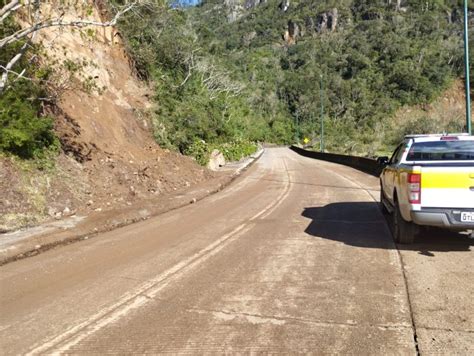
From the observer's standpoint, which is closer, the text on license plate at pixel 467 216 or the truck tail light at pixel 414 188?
the text on license plate at pixel 467 216

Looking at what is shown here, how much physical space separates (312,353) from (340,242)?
4.79 meters

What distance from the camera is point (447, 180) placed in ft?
24.0

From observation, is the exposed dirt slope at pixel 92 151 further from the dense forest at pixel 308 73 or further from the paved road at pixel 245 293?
the paved road at pixel 245 293

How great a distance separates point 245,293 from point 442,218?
11.2ft

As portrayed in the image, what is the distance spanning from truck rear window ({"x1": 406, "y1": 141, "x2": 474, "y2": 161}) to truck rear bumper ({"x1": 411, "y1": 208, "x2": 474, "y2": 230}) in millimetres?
2028

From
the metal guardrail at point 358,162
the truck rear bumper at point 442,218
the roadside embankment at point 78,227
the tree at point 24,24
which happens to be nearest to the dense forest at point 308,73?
the metal guardrail at point 358,162

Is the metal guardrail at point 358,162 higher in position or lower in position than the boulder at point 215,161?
lower

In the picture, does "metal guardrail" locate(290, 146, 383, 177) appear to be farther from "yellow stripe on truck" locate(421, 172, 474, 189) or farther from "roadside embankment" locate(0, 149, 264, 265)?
"yellow stripe on truck" locate(421, 172, 474, 189)

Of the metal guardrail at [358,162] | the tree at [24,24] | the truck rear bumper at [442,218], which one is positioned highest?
the tree at [24,24]

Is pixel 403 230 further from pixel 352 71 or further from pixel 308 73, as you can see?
pixel 308 73

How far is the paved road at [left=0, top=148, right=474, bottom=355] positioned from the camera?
454 centimetres

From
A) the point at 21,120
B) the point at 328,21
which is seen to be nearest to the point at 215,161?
the point at 21,120

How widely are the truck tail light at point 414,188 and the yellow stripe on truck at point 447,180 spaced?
0.20 ft

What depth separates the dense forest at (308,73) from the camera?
89.9 ft
